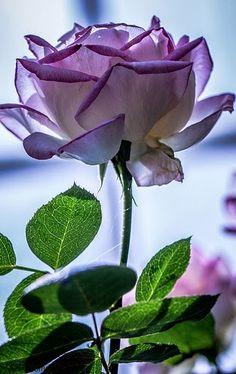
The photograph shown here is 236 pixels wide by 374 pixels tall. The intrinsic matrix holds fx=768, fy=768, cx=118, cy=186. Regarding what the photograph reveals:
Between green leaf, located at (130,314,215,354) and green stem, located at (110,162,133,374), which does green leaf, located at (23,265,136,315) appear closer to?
green stem, located at (110,162,133,374)

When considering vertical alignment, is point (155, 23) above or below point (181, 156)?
above

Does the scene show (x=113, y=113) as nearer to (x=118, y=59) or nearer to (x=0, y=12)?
(x=118, y=59)

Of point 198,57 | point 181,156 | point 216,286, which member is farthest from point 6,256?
point 181,156

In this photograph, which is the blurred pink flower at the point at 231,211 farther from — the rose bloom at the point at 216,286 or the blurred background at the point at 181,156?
the blurred background at the point at 181,156

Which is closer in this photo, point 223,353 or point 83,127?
point 83,127

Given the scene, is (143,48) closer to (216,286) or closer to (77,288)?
(77,288)

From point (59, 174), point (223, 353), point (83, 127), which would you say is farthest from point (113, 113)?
point (59, 174)

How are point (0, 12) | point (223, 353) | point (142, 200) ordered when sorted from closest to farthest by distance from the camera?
1. point (223, 353)
2. point (0, 12)
3. point (142, 200)
